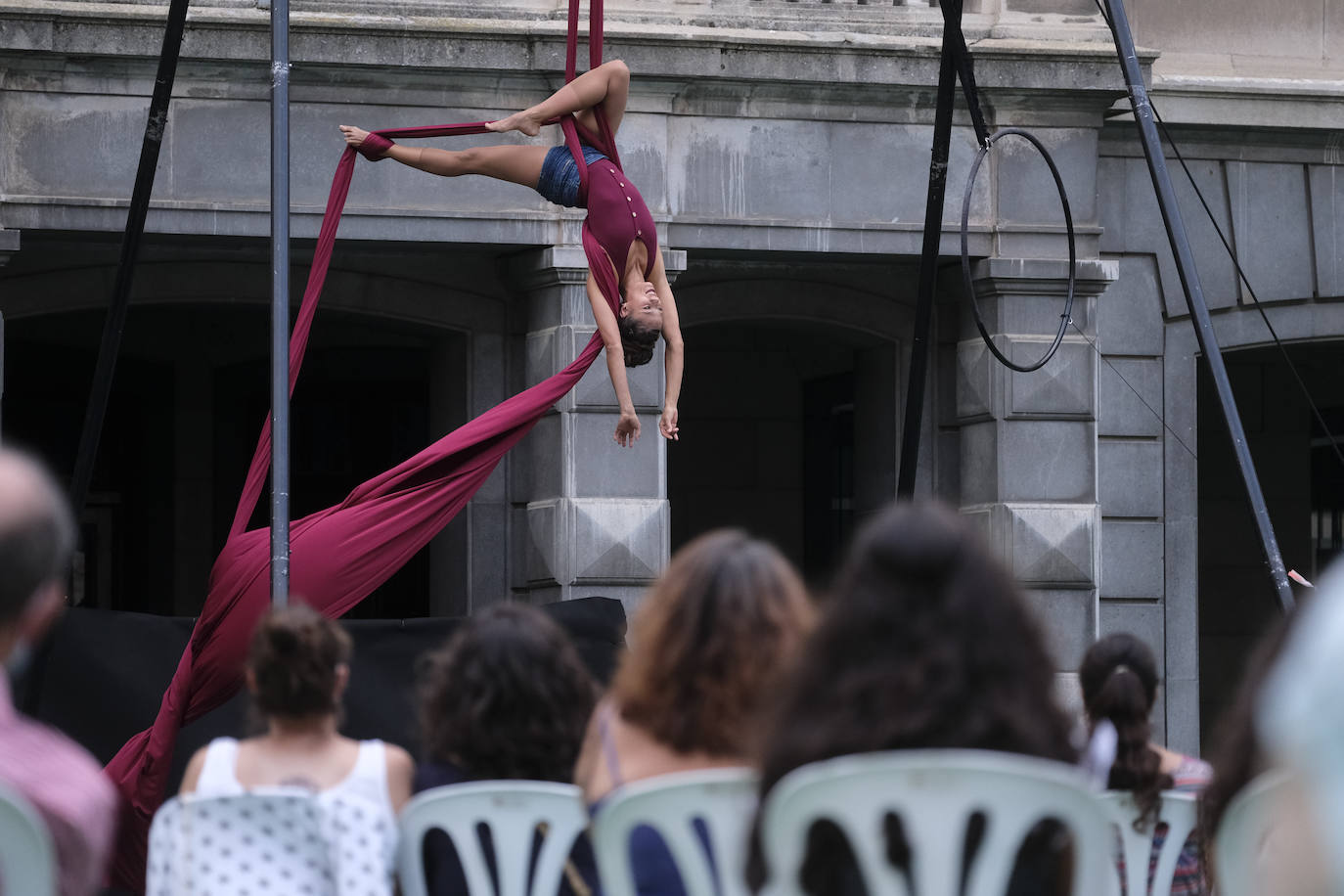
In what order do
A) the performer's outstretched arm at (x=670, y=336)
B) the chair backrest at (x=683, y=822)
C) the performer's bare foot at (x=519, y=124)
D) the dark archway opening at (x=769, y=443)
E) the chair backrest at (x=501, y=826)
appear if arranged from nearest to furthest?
1. the chair backrest at (x=683, y=822)
2. the chair backrest at (x=501, y=826)
3. the performer's bare foot at (x=519, y=124)
4. the performer's outstretched arm at (x=670, y=336)
5. the dark archway opening at (x=769, y=443)

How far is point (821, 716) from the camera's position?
101 inches

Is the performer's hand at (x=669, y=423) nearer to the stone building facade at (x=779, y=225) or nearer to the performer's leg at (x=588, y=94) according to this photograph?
the performer's leg at (x=588, y=94)

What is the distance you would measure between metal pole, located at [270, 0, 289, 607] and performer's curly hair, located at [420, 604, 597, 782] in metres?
2.32

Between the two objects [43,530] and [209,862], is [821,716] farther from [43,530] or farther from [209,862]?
[209,862]

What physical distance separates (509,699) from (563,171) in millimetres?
3729

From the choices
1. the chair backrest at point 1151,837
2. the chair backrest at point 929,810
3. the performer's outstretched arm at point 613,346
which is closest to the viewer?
the chair backrest at point 929,810

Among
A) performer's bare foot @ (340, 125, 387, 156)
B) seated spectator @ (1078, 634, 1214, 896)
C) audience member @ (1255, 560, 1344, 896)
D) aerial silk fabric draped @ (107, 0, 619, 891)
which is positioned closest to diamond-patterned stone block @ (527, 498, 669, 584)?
aerial silk fabric draped @ (107, 0, 619, 891)

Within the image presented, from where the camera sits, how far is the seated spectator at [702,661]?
302 cm

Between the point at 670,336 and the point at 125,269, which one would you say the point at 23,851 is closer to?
the point at 125,269

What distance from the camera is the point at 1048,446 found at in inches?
370

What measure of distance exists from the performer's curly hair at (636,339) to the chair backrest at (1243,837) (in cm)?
425

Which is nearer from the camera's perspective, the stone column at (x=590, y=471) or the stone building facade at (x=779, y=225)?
the stone building facade at (x=779, y=225)

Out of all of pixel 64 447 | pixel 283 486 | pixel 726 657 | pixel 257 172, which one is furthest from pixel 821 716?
pixel 64 447

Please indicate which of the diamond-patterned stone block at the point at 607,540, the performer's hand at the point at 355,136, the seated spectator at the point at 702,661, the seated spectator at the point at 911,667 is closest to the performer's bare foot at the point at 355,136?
the performer's hand at the point at 355,136
